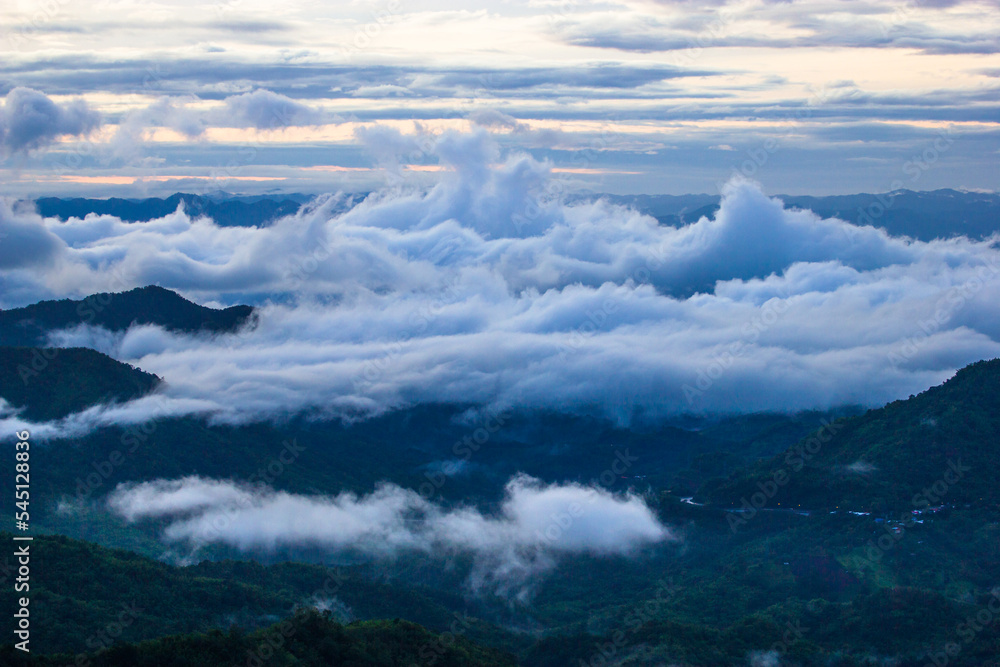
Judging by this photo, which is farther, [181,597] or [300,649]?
[181,597]

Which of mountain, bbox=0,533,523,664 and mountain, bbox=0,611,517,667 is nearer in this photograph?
mountain, bbox=0,611,517,667

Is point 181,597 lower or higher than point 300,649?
higher

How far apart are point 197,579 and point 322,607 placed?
2068 centimetres

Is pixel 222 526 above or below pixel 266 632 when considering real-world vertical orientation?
above

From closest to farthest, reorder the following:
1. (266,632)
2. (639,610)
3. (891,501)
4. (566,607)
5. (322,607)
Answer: (266,632)
(322,607)
(639,610)
(566,607)
(891,501)

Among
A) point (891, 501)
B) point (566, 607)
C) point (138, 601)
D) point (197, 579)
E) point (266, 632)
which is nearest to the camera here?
point (266, 632)

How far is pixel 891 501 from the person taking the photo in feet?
648

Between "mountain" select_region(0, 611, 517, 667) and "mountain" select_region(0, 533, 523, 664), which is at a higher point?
"mountain" select_region(0, 533, 523, 664)

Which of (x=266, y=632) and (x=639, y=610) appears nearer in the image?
(x=266, y=632)

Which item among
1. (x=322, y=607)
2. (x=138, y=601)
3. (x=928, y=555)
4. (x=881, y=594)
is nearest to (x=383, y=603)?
(x=322, y=607)

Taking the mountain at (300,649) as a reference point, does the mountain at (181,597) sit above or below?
above

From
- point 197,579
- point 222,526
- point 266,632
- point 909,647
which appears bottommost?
point 909,647

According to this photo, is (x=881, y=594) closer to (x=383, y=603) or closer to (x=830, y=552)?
(x=830, y=552)

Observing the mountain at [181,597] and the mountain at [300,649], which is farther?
the mountain at [181,597]
